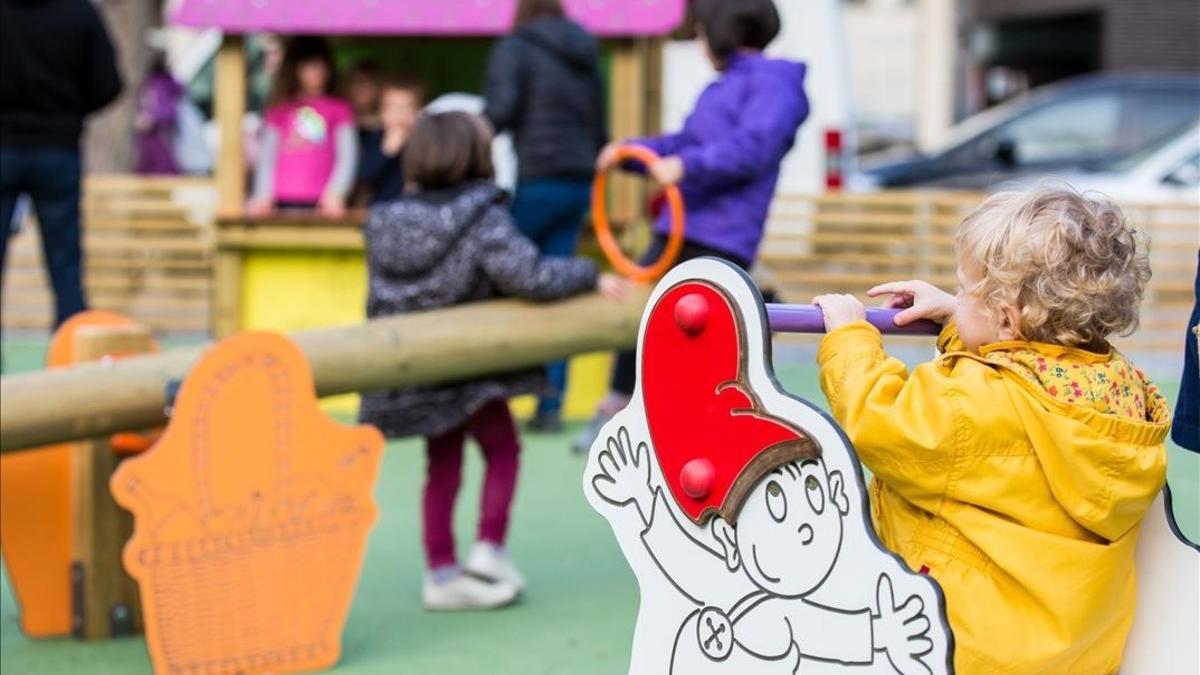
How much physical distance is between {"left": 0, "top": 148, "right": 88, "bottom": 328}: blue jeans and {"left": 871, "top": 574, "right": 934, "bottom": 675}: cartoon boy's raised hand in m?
4.33

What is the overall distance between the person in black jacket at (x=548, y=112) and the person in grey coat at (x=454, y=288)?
196 centimetres

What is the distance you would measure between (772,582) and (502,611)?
2183 millimetres

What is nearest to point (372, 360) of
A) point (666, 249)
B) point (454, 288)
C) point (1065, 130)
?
point (454, 288)

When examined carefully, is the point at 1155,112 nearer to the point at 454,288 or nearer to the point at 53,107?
the point at 53,107

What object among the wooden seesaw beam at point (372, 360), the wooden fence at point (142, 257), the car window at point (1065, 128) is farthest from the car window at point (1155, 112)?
the wooden seesaw beam at point (372, 360)

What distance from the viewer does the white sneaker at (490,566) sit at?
455 cm

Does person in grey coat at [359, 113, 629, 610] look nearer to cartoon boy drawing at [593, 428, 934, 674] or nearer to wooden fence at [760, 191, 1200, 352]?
cartoon boy drawing at [593, 428, 934, 674]

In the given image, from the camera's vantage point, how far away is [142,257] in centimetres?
1079

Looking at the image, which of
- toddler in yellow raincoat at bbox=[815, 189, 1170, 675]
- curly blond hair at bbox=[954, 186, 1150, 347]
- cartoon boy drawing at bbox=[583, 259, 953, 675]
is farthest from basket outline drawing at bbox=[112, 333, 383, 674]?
curly blond hair at bbox=[954, 186, 1150, 347]

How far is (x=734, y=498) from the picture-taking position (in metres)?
2.47

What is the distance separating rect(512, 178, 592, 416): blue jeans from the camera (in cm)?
668

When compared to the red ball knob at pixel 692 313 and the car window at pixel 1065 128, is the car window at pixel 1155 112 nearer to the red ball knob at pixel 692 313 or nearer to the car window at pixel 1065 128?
the car window at pixel 1065 128

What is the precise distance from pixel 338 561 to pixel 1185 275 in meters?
6.79

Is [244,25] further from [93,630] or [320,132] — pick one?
[93,630]
